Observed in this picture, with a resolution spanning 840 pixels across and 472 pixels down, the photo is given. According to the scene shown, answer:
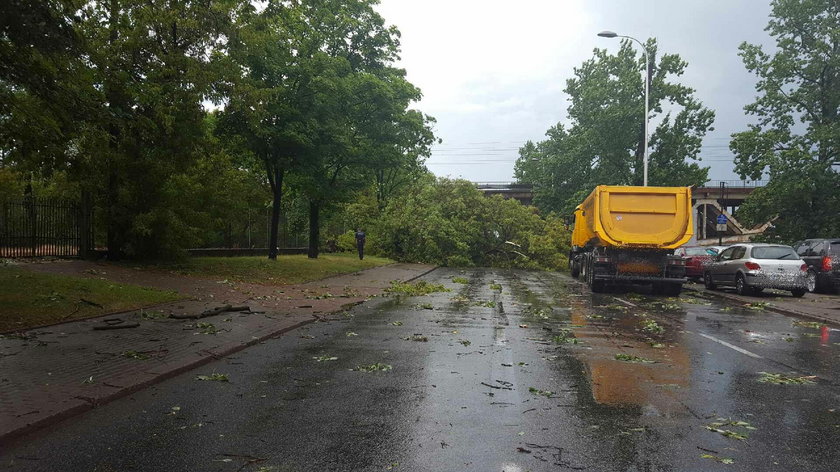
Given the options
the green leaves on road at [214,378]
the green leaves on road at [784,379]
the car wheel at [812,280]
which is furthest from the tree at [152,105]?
the car wheel at [812,280]

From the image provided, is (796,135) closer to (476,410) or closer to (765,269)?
(765,269)

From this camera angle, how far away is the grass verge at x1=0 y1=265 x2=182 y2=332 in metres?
9.62

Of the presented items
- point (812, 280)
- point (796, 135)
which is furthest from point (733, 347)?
point (796, 135)

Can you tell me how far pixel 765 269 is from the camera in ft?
60.3

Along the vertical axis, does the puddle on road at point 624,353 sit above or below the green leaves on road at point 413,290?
above

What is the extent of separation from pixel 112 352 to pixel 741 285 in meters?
18.8

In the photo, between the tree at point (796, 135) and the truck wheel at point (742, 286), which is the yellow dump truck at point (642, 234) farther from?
the tree at point (796, 135)

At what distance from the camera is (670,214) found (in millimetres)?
18484

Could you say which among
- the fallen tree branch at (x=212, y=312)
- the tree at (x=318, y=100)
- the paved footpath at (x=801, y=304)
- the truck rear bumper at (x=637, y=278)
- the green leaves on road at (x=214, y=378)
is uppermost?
the tree at (x=318, y=100)

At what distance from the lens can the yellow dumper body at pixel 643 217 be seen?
18.3 meters

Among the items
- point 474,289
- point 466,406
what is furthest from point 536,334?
point 474,289

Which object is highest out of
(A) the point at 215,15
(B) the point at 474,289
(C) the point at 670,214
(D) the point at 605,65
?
(D) the point at 605,65

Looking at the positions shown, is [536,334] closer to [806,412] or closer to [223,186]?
[806,412]

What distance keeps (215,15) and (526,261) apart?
27.4 meters
